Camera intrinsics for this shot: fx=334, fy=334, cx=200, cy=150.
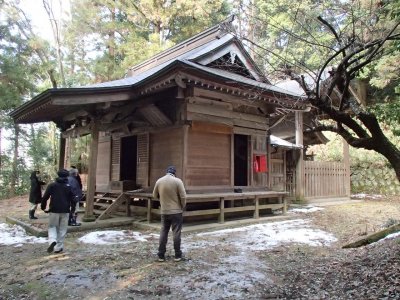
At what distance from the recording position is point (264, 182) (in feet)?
40.4

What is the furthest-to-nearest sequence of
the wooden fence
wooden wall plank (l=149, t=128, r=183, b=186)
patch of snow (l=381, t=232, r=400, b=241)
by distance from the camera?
the wooden fence
wooden wall plank (l=149, t=128, r=183, b=186)
patch of snow (l=381, t=232, r=400, b=241)

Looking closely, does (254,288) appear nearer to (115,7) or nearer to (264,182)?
(264,182)

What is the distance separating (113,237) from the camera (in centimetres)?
832

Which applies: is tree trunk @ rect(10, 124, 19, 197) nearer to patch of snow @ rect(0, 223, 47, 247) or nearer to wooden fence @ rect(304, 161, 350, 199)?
patch of snow @ rect(0, 223, 47, 247)

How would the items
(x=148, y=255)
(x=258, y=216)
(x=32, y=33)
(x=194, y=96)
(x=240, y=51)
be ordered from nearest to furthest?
(x=148, y=255), (x=194, y=96), (x=258, y=216), (x=240, y=51), (x=32, y=33)

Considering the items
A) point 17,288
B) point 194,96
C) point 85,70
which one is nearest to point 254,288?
point 17,288

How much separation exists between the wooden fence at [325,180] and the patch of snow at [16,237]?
11.8m

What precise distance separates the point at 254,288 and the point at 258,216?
681cm

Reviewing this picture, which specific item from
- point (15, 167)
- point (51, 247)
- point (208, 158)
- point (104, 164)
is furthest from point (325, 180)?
point (15, 167)

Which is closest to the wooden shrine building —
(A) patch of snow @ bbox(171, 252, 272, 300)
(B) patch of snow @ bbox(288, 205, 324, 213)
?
(B) patch of snow @ bbox(288, 205, 324, 213)

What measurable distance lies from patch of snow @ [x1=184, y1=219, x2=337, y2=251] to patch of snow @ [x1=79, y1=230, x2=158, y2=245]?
137 cm

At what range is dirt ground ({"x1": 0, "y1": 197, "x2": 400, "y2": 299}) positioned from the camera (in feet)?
14.7

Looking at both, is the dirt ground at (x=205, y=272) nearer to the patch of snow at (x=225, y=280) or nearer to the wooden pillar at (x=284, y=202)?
the patch of snow at (x=225, y=280)

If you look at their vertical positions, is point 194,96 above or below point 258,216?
above
